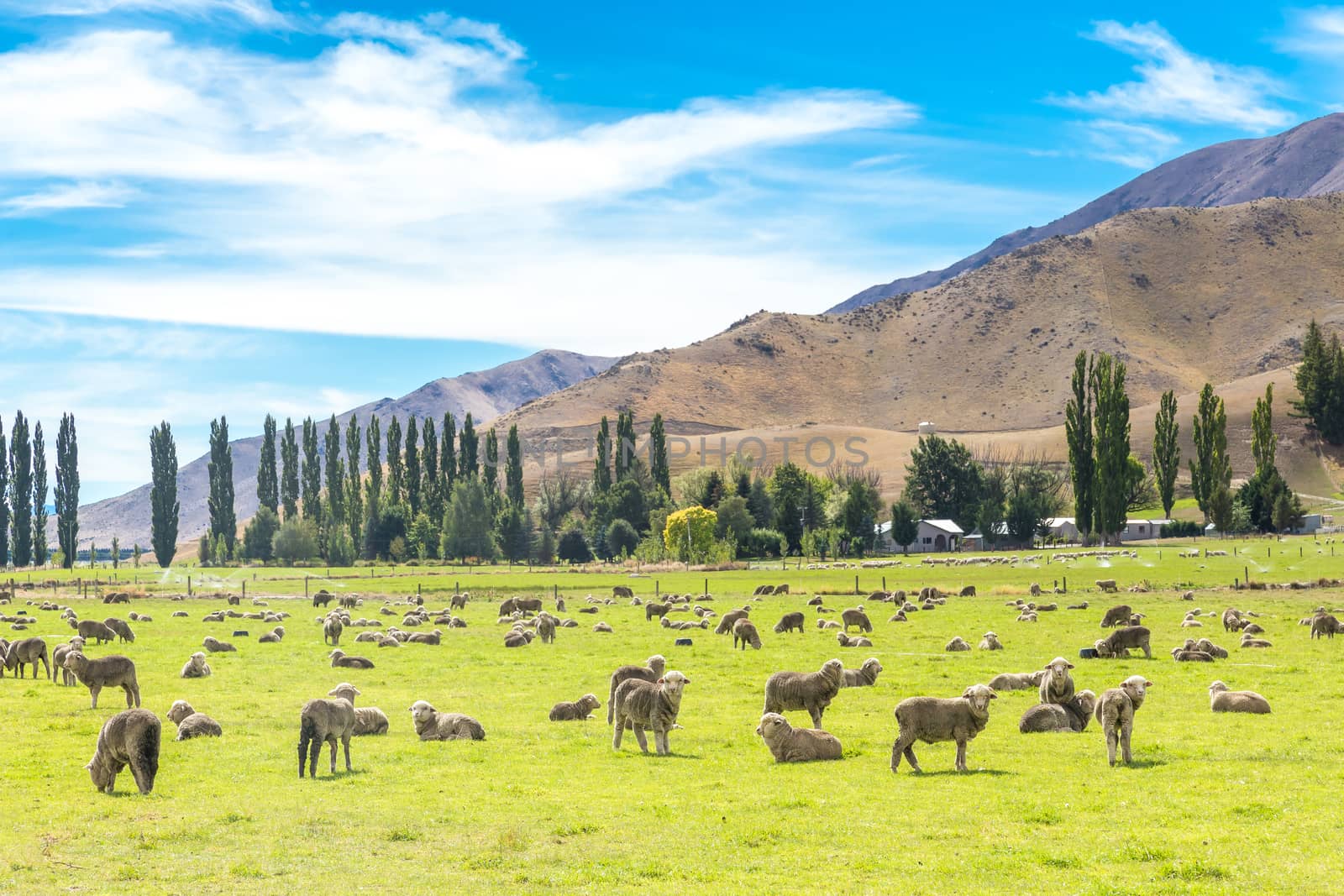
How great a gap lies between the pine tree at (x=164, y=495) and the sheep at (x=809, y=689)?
139236 mm

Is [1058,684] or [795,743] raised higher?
[1058,684]

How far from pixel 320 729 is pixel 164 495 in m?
148

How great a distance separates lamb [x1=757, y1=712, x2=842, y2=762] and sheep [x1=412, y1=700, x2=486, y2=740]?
5784 mm

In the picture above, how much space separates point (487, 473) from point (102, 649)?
120m

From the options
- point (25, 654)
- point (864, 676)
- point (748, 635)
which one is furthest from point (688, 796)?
point (25, 654)

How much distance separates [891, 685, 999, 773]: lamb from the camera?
1880 centimetres

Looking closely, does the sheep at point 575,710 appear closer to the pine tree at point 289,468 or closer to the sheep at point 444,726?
the sheep at point 444,726

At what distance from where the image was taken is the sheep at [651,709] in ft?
68.4

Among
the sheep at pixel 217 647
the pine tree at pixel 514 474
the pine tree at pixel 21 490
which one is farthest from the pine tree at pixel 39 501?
the sheep at pixel 217 647

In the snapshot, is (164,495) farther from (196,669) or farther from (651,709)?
(651,709)

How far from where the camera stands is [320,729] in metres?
19.0

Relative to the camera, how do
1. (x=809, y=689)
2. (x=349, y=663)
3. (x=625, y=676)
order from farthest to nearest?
(x=349, y=663) < (x=625, y=676) < (x=809, y=689)

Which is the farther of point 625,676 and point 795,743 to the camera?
point 625,676

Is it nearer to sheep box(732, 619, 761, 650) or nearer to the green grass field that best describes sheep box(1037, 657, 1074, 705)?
the green grass field
